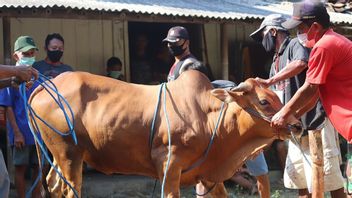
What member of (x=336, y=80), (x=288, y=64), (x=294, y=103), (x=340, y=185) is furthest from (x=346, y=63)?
(x=340, y=185)

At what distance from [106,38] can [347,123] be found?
713cm

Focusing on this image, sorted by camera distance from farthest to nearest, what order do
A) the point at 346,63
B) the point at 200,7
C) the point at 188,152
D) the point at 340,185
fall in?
the point at 200,7 < the point at 340,185 < the point at 188,152 < the point at 346,63

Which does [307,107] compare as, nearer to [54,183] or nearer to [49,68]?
[54,183]

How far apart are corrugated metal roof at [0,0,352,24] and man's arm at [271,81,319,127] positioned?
3.92m

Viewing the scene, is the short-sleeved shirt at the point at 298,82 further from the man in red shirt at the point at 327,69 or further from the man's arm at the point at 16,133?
the man's arm at the point at 16,133

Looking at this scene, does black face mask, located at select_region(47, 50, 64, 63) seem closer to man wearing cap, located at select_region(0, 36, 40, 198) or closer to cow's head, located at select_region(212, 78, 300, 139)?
man wearing cap, located at select_region(0, 36, 40, 198)

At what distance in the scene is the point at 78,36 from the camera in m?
11.9

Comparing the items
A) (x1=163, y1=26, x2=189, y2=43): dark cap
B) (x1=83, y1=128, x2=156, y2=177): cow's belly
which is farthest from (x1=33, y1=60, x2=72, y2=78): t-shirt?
(x1=83, y1=128, x2=156, y2=177): cow's belly

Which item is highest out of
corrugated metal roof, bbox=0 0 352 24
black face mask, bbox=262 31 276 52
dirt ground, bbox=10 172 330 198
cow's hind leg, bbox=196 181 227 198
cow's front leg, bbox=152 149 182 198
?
corrugated metal roof, bbox=0 0 352 24

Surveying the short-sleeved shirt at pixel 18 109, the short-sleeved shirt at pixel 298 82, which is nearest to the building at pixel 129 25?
the short-sleeved shirt at pixel 18 109

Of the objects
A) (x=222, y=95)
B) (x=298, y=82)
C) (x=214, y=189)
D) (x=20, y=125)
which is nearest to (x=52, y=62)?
(x=20, y=125)

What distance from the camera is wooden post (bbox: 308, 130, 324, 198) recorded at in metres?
7.01

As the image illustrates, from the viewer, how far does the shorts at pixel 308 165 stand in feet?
24.2

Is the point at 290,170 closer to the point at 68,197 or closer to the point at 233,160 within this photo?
the point at 233,160
